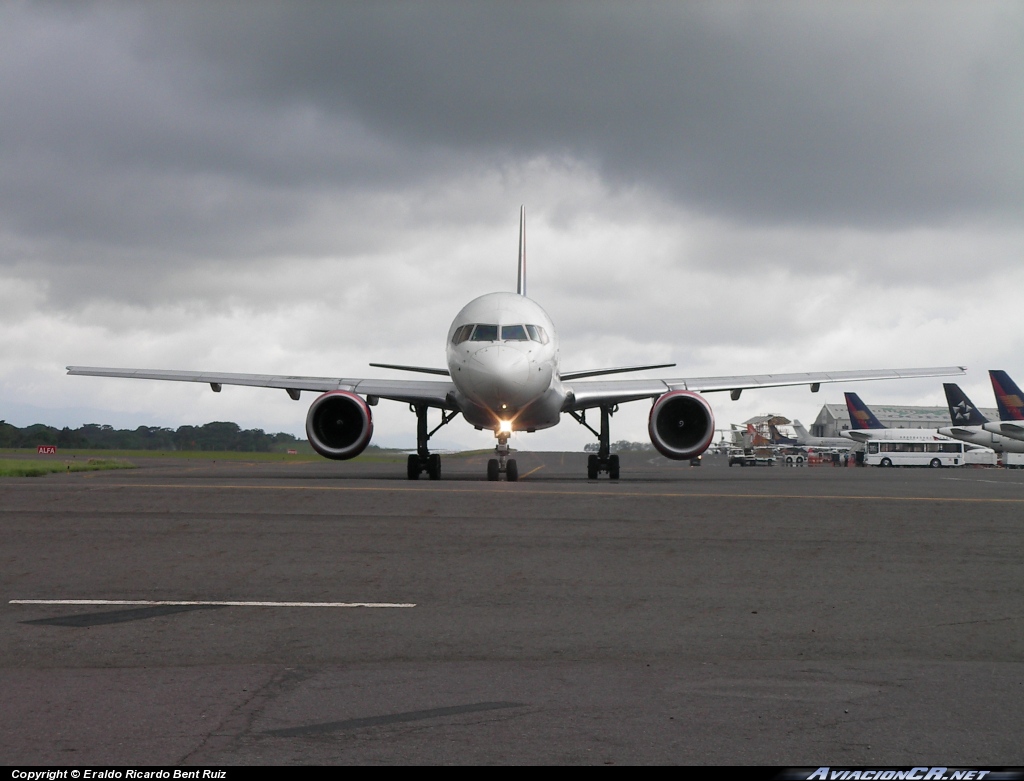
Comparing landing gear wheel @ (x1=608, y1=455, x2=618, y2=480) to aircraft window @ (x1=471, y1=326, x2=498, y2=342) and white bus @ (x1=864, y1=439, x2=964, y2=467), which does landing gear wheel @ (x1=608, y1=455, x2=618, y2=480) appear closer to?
aircraft window @ (x1=471, y1=326, x2=498, y2=342)

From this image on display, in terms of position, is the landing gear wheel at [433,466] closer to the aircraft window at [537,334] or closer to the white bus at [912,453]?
the aircraft window at [537,334]

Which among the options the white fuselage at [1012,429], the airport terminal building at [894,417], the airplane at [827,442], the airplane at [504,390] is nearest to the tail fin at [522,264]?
the airplane at [504,390]

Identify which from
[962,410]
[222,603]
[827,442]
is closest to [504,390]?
[222,603]

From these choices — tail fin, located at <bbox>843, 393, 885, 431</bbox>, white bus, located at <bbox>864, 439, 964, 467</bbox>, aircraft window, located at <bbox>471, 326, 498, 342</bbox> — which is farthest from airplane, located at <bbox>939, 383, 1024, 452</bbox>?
aircraft window, located at <bbox>471, 326, 498, 342</bbox>

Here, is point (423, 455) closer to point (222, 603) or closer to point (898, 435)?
point (222, 603)

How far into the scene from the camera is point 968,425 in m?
78.5

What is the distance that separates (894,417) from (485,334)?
14919 cm

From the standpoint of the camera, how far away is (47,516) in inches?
500

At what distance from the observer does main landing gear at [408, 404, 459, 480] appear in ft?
90.2

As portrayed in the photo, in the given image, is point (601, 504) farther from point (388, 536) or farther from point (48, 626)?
point (48, 626)

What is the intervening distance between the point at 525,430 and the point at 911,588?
20.3 m

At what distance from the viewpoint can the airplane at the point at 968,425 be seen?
7419cm

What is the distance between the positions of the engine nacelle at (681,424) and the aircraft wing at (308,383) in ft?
18.8

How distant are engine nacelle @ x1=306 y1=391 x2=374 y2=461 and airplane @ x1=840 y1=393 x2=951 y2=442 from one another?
70.3m
